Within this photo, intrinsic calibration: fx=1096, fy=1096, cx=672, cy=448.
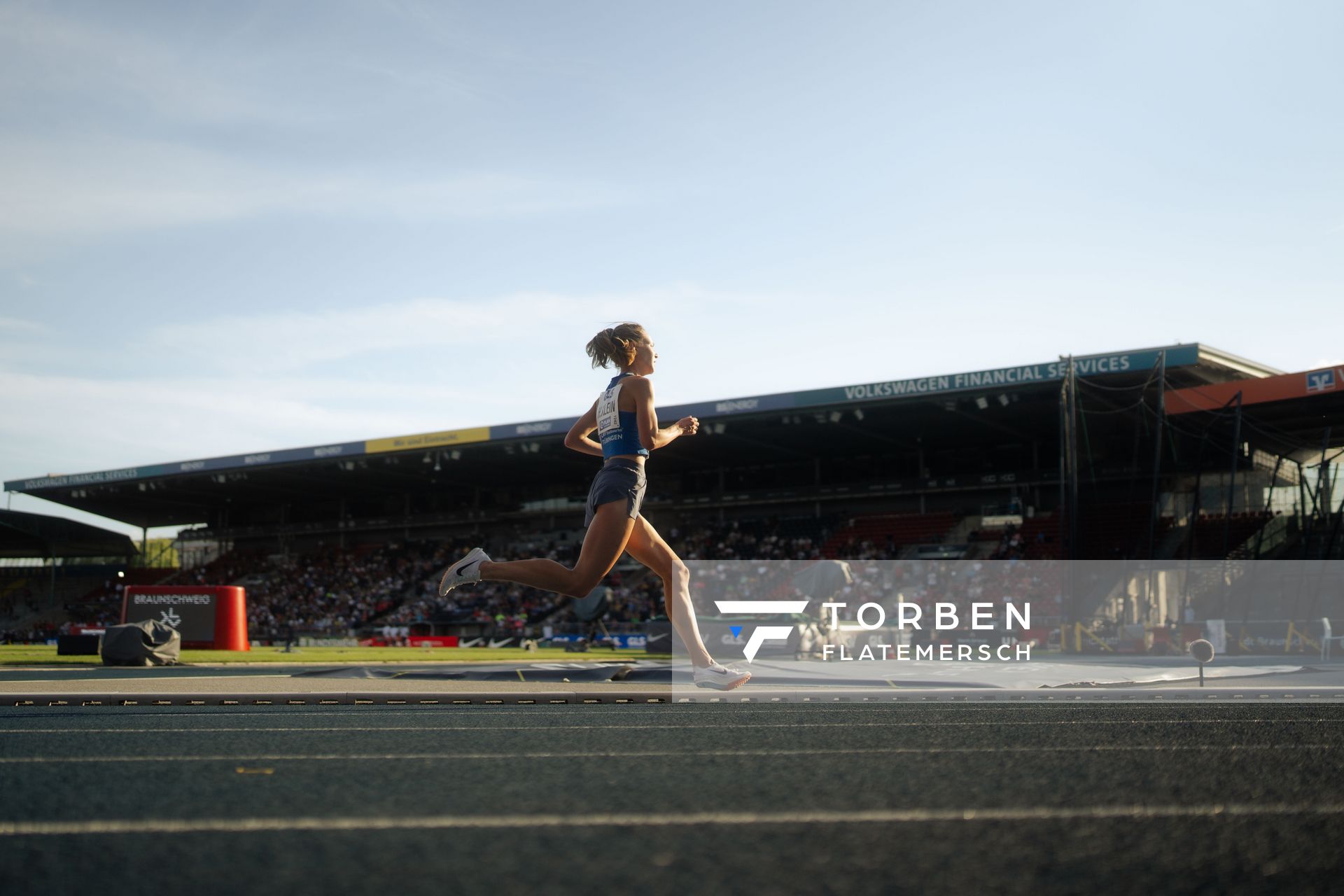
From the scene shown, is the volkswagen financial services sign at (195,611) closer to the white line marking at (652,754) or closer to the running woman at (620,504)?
the running woman at (620,504)

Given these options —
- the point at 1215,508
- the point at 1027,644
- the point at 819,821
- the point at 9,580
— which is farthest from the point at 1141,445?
the point at 9,580

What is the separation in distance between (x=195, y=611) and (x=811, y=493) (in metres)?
22.9

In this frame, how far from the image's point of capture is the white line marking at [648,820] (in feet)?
6.41

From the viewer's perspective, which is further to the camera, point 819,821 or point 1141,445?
point 1141,445

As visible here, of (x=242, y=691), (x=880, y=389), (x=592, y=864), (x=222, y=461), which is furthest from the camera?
(x=222, y=461)

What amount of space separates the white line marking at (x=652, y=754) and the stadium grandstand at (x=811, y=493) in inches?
449

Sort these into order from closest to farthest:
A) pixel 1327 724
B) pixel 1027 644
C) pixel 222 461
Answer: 1. pixel 1327 724
2. pixel 1027 644
3. pixel 222 461

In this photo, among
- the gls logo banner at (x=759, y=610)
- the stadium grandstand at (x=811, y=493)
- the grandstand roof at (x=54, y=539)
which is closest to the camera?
the gls logo banner at (x=759, y=610)

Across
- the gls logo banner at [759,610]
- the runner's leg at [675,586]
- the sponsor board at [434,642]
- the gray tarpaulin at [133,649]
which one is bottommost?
the sponsor board at [434,642]

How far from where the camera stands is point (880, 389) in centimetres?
2880

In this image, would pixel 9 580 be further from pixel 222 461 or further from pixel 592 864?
pixel 592 864

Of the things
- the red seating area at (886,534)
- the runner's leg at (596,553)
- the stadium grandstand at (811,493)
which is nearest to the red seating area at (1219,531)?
the stadium grandstand at (811,493)

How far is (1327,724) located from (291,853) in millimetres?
3908

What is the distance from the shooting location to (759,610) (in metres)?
9.87
